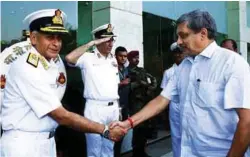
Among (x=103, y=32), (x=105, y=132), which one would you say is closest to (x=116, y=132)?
(x=105, y=132)

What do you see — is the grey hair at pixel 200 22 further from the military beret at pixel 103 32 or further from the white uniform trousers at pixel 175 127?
the military beret at pixel 103 32

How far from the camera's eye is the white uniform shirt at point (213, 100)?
2109 mm

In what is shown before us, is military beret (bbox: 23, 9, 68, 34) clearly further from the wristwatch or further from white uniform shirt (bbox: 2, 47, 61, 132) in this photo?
the wristwatch

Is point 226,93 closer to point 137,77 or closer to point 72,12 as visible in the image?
point 137,77

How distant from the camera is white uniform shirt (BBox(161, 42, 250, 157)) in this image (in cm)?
211

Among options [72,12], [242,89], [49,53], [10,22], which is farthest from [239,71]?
[72,12]

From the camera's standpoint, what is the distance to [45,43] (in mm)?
2635

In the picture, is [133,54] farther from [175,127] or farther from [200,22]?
[200,22]

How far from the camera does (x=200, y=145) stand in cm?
233

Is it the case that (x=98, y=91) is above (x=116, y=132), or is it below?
above

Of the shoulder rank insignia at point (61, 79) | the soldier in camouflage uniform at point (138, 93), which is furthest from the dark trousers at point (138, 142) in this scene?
the shoulder rank insignia at point (61, 79)

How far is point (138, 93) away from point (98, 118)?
3.32 feet

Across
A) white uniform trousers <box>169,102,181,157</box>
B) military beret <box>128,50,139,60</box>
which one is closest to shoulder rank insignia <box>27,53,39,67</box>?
white uniform trousers <box>169,102,181,157</box>

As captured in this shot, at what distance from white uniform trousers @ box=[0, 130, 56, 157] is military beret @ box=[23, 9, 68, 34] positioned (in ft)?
2.45
